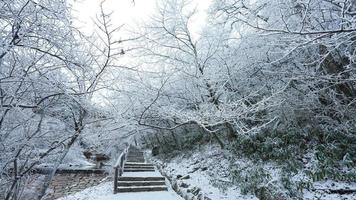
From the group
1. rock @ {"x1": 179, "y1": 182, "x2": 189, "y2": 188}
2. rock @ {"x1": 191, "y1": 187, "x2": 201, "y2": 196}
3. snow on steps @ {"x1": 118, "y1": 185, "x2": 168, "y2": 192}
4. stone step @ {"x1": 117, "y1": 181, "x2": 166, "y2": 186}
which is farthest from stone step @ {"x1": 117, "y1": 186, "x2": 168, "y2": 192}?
rock @ {"x1": 191, "y1": 187, "x2": 201, "y2": 196}

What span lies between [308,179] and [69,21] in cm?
576

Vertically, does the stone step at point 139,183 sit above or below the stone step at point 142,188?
above

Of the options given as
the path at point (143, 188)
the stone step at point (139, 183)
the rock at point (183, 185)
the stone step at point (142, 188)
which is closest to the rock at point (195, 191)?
the path at point (143, 188)

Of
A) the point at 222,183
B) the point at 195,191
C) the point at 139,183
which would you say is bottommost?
the point at 195,191

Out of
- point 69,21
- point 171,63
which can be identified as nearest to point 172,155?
point 171,63

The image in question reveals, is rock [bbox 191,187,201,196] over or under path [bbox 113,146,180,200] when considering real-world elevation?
under

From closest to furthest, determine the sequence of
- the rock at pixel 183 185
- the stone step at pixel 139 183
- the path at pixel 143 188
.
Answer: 1. the path at pixel 143 188
2. the rock at pixel 183 185
3. the stone step at pixel 139 183

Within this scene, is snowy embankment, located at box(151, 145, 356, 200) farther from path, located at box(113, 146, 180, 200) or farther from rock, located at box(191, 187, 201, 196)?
path, located at box(113, 146, 180, 200)

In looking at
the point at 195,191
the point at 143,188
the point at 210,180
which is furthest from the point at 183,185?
the point at 143,188

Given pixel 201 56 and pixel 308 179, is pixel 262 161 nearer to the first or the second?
pixel 308 179

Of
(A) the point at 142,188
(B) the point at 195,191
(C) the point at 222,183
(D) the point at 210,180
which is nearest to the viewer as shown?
(B) the point at 195,191

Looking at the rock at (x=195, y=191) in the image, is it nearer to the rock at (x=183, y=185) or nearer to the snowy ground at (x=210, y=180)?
the snowy ground at (x=210, y=180)

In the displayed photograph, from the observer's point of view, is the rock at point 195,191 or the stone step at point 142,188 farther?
the stone step at point 142,188

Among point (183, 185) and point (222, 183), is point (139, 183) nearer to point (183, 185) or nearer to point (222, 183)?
point (183, 185)
